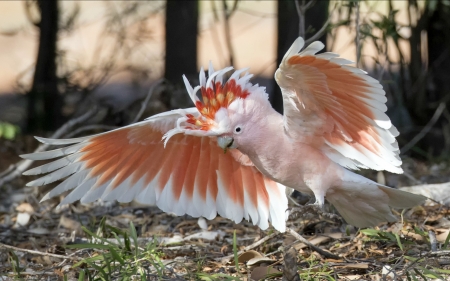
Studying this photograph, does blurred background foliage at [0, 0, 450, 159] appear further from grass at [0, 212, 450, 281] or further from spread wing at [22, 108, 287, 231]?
grass at [0, 212, 450, 281]

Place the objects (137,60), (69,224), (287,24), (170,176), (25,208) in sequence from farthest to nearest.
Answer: (137,60)
(287,24)
(25,208)
(69,224)
(170,176)

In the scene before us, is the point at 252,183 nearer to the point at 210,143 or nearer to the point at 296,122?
the point at 210,143

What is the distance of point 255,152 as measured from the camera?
2.44m

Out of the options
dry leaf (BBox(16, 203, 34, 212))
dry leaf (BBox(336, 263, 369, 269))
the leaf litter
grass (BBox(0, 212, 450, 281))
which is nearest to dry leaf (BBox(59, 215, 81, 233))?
the leaf litter

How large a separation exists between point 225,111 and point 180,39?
2.48m

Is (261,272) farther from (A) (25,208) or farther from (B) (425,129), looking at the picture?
(B) (425,129)

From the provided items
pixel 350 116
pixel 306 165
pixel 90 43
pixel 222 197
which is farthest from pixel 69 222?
pixel 90 43

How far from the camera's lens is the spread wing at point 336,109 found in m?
2.13

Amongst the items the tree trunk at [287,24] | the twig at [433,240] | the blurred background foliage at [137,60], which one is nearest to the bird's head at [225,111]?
the twig at [433,240]

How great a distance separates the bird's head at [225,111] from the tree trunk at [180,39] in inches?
89.2

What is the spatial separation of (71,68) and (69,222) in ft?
6.65

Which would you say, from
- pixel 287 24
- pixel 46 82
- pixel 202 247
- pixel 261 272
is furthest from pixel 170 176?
pixel 46 82

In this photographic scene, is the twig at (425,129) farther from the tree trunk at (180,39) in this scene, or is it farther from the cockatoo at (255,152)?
the cockatoo at (255,152)

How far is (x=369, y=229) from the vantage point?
8.94ft
